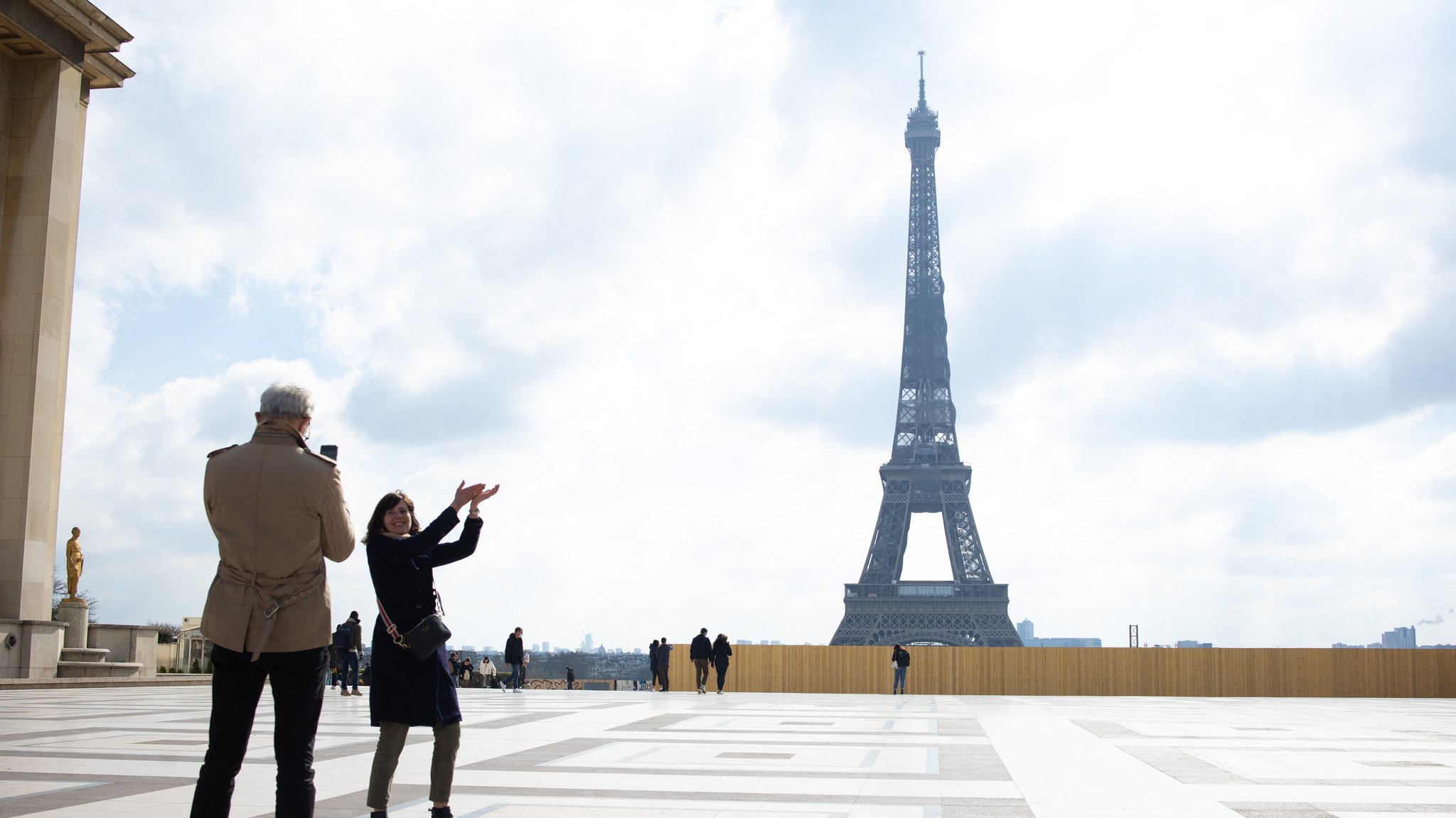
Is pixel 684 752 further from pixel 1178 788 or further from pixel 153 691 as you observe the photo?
pixel 153 691

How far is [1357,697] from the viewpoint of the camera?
93.5ft

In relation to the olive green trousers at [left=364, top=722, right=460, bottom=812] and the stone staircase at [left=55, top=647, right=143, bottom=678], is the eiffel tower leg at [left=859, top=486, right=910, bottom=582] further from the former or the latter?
the olive green trousers at [left=364, top=722, right=460, bottom=812]

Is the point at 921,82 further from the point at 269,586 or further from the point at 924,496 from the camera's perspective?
the point at 269,586

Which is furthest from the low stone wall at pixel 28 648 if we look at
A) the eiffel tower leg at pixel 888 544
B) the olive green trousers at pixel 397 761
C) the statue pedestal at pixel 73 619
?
the eiffel tower leg at pixel 888 544

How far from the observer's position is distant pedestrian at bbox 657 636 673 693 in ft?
88.1

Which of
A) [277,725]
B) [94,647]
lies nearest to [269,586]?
[277,725]

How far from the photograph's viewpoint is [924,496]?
76562mm

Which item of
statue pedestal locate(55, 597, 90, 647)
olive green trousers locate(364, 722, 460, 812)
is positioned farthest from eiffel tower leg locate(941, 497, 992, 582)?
olive green trousers locate(364, 722, 460, 812)

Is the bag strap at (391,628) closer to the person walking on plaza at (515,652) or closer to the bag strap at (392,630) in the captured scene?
the bag strap at (392,630)

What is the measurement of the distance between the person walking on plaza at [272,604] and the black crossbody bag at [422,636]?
861 millimetres

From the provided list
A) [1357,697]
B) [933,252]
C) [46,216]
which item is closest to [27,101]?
[46,216]

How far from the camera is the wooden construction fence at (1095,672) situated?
95.5 ft

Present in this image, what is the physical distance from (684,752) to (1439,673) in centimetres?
2590

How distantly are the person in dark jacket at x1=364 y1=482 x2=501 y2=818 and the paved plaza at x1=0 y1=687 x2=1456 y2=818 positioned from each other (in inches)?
30.7
